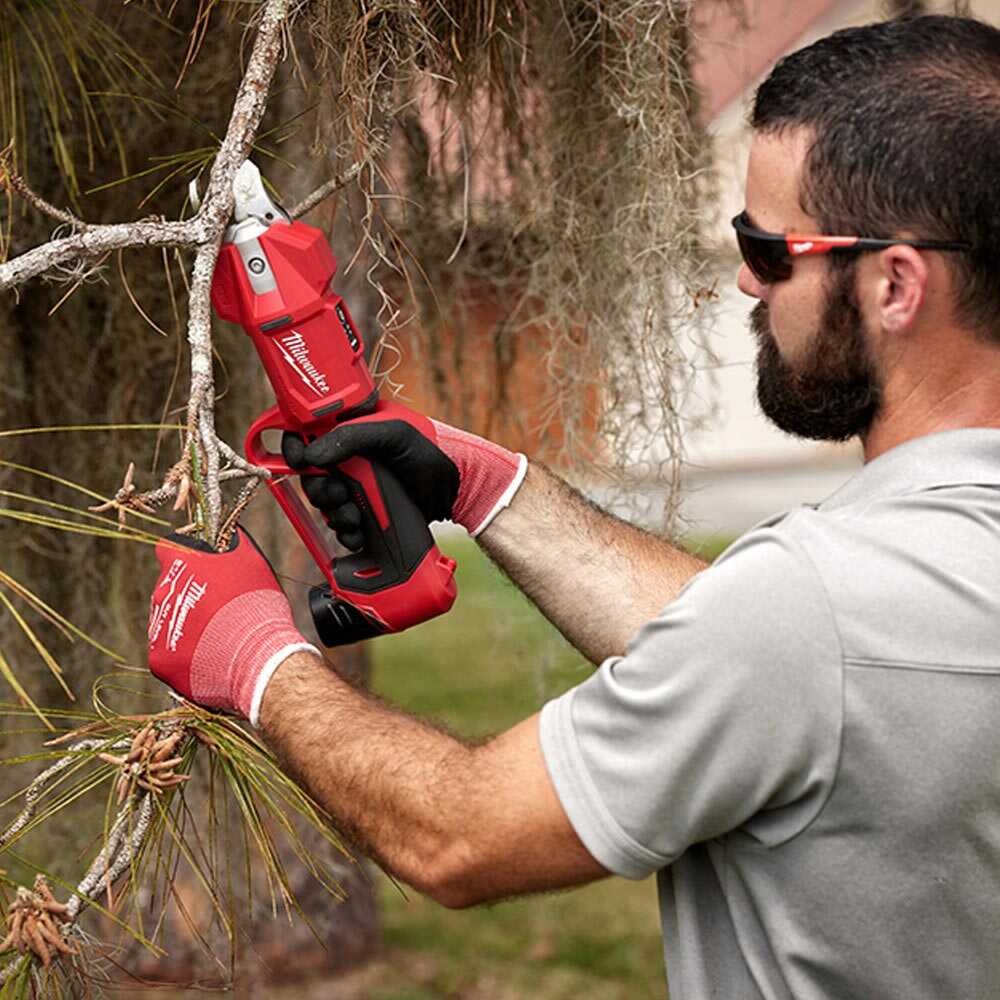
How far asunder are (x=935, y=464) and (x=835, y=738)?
9.8 inches

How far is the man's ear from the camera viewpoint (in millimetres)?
1326

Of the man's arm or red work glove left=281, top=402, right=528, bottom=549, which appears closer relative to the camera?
the man's arm

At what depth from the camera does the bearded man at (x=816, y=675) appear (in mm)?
1197

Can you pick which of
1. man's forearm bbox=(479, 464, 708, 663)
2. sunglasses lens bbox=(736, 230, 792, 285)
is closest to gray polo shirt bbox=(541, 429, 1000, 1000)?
sunglasses lens bbox=(736, 230, 792, 285)

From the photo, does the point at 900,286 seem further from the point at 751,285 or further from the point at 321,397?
the point at 321,397

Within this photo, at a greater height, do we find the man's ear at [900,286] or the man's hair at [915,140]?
the man's hair at [915,140]

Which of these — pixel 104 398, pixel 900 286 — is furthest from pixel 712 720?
pixel 104 398

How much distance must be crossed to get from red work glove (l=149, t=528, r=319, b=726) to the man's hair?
0.58m

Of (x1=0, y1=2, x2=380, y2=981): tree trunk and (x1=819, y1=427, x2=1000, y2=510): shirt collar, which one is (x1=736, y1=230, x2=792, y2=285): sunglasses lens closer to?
(x1=819, y1=427, x2=1000, y2=510): shirt collar

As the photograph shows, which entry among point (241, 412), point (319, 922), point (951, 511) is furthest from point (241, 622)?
point (319, 922)

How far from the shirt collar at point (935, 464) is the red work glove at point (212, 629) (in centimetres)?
50

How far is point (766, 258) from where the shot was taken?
4.61ft

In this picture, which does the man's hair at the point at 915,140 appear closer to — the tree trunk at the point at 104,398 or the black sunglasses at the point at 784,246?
the black sunglasses at the point at 784,246

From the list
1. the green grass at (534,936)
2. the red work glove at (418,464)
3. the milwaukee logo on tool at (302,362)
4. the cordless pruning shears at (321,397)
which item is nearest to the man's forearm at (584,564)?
the red work glove at (418,464)
